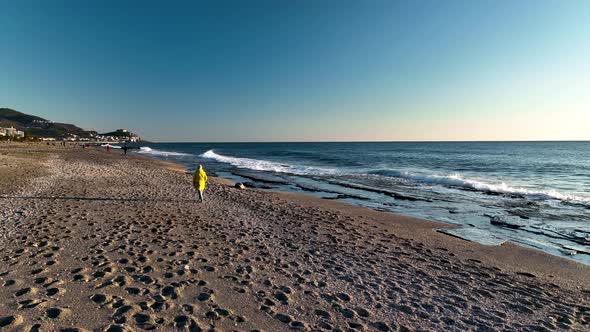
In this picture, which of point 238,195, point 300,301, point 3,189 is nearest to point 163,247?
point 300,301

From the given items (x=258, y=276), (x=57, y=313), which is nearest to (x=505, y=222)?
(x=258, y=276)

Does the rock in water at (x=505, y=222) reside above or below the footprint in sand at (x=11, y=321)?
below

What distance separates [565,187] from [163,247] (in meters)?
28.0

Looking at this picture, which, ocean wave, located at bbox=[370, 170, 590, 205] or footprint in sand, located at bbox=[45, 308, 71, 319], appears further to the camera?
ocean wave, located at bbox=[370, 170, 590, 205]

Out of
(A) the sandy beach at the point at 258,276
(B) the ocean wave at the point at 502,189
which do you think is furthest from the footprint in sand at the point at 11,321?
(B) the ocean wave at the point at 502,189

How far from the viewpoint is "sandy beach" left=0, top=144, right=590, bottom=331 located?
420 centimetres

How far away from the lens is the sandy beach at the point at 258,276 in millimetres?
4195

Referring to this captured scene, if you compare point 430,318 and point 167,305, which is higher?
point 167,305

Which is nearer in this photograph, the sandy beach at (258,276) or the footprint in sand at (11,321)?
the footprint in sand at (11,321)

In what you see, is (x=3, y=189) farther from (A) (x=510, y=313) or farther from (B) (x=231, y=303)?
(A) (x=510, y=313)

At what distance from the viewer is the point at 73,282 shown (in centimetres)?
483

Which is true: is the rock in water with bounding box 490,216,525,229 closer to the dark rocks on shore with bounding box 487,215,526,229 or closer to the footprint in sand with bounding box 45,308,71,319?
the dark rocks on shore with bounding box 487,215,526,229

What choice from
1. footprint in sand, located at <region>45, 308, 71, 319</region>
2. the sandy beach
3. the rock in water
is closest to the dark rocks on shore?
the rock in water

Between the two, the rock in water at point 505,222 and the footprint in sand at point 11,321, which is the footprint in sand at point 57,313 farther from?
the rock in water at point 505,222
